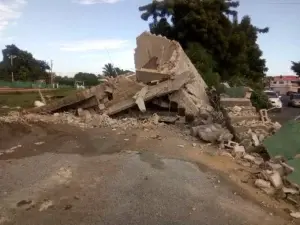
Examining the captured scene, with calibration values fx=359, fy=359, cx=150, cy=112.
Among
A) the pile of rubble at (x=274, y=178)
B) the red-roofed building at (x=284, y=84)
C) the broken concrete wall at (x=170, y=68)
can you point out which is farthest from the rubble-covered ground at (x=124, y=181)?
the red-roofed building at (x=284, y=84)

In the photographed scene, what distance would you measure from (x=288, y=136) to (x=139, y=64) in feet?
22.5

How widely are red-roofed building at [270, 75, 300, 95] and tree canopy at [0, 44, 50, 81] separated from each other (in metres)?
37.1

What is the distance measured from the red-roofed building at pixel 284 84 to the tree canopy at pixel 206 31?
40.2m

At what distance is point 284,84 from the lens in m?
70.4

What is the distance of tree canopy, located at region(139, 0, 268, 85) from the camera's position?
65.0ft

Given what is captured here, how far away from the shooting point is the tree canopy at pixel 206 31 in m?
19.8

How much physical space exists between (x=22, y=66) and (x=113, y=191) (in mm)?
45242

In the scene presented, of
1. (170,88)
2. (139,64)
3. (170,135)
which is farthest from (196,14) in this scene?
(170,135)

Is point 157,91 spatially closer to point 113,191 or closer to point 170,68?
point 170,68

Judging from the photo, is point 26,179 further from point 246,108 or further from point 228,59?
point 228,59

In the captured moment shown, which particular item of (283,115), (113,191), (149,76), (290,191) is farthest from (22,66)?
(290,191)

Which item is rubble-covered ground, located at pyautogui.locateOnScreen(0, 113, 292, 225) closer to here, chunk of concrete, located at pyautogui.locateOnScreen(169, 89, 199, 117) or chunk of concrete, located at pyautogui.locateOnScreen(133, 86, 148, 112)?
chunk of concrete, located at pyautogui.locateOnScreen(133, 86, 148, 112)

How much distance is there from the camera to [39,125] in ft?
29.5

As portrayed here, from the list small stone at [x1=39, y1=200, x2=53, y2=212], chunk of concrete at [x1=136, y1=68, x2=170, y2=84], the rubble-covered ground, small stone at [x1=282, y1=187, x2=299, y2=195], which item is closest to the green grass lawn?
the rubble-covered ground
